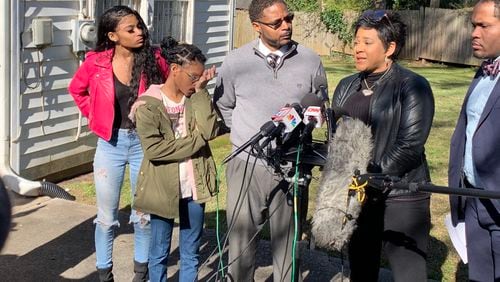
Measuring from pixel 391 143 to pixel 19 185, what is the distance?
4.03 meters

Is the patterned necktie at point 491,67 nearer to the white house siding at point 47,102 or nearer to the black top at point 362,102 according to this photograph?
the black top at point 362,102

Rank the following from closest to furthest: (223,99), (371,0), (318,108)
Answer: (318,108) → (223,99) → (371,0)

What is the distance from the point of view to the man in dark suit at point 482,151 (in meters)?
3.84

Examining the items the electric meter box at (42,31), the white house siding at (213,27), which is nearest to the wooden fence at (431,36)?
the white house siding at (213,27)

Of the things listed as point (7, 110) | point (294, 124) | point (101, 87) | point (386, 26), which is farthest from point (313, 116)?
point (7, 110)

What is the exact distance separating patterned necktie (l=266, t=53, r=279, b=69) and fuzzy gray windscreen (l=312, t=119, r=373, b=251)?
105cm

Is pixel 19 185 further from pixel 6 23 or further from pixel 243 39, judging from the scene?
pixel 243 39

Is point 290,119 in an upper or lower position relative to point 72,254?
upper

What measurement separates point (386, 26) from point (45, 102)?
4.65 metres

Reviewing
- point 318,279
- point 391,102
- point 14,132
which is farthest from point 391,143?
point 14,132

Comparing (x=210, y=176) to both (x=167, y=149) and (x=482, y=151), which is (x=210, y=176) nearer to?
(x=167, y=149)

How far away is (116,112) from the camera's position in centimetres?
514

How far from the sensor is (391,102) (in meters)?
4.06

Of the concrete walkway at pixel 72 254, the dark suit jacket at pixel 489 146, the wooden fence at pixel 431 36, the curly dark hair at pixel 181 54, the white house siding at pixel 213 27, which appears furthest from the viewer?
the wooden fence at pixel 431 36
